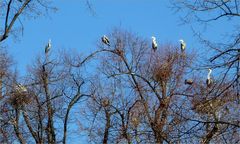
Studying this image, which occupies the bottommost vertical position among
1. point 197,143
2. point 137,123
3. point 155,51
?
point 197,143

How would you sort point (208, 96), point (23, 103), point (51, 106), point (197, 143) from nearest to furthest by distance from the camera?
point (208, 96) → point (197, 143) → point (23, 103) → point (51, 106)

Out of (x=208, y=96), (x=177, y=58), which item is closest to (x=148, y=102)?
(x=177, y=58)

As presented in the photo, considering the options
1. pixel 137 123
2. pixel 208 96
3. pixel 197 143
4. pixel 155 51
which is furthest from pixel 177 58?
pixel 208 96

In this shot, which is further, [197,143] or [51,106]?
[51,106]

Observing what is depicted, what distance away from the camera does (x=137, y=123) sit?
15.9 meters

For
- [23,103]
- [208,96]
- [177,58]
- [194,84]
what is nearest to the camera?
[208,96]

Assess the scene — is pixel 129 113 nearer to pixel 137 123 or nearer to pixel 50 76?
pixel 137 123

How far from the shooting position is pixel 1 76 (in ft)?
51.4

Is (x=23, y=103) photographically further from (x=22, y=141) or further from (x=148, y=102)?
(x=148, y=102)

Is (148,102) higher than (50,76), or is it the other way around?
(50,76)

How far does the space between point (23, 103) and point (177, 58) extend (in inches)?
195

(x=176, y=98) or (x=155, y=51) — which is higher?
(x=155, y=51)

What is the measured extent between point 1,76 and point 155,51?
493cm

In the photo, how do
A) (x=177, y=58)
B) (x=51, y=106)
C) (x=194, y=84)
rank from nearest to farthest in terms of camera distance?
(x=194, y=84), (x=177, y=58), (x=51, y=106)
